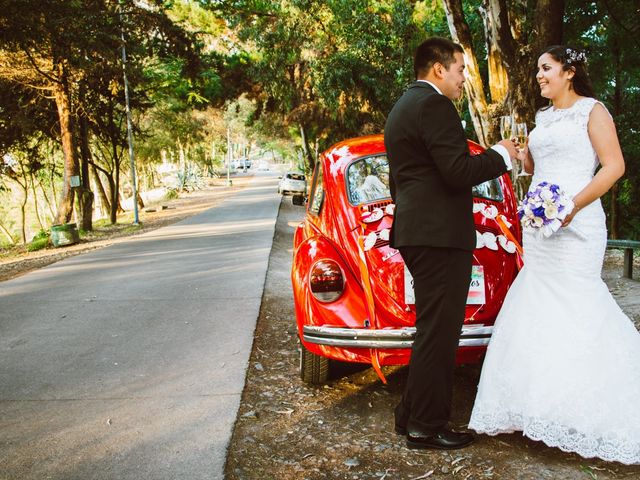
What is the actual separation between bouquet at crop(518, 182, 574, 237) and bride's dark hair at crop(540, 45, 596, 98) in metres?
0.62

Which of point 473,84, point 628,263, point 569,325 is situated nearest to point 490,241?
point 569,325

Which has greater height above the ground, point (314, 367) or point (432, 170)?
point (432, 170)

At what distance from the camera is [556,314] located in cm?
327

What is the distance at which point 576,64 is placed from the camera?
3.40 meters

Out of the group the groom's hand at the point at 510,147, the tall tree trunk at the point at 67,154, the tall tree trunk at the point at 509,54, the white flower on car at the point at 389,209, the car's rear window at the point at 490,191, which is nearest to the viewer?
the groom's hand at the point at 510,147

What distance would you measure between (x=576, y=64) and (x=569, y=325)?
154 cm

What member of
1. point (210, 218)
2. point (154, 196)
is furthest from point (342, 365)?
point (154, 196)

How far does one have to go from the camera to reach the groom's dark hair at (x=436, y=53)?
316 cm

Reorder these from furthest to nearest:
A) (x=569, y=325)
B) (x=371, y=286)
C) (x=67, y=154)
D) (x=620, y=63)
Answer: (x=67, y=154) → (x=620, y=63) → (x=371, y=286) → (x=569, y=325)

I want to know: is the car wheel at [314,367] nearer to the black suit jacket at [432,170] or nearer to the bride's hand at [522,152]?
the black suit jacket at [432,170]

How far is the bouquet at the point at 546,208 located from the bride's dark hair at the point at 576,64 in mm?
620

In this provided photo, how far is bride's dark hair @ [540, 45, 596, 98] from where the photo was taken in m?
3.39

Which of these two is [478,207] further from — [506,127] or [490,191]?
[506,127]

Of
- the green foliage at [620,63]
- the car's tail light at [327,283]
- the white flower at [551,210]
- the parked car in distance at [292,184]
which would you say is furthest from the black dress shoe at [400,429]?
the parked car in distance at [292,184]
